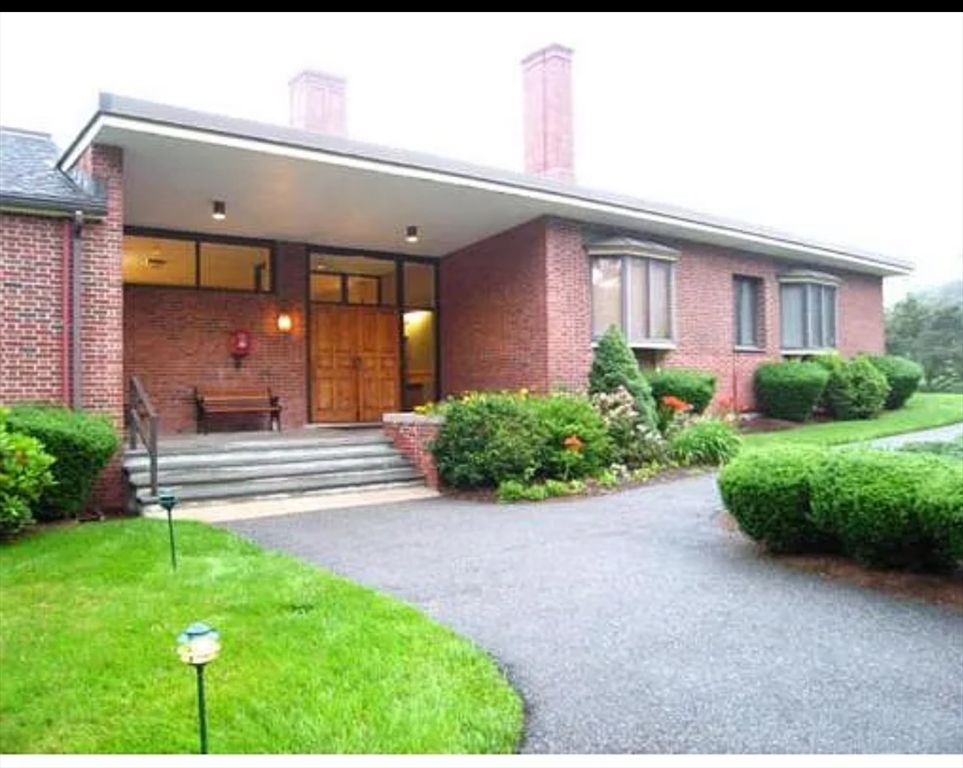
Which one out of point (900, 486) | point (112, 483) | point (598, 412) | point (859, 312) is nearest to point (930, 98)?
point (859, 312)

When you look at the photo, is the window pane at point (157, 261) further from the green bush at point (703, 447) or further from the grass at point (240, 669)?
the green bush at point (703, 447)

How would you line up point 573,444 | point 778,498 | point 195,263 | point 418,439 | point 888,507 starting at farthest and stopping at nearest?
point 195,263
point 418,439
point 573,444
point 778,498
point 888,507

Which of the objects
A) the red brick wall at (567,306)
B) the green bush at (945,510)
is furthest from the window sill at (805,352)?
the green bush at (945,510)

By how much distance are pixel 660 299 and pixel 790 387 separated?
3439mm

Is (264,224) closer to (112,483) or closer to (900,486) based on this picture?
(112,483)

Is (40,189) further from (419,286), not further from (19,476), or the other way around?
(419,286)

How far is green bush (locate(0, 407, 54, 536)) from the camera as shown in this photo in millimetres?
6414

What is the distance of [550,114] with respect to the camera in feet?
52.3

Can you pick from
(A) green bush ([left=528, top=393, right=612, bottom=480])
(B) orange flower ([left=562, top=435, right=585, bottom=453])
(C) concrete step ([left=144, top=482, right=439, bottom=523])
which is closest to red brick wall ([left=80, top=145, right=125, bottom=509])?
(C) concrete step ([left=144, top=482, right=439, bottom=523])

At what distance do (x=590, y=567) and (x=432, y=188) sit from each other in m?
6.66

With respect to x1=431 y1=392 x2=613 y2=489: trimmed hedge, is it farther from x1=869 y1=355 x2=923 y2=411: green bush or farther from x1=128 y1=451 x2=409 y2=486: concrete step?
x1=869 y1=355 x2=923 y2=411: green bush

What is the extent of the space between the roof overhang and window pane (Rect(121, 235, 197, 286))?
0.94 ft

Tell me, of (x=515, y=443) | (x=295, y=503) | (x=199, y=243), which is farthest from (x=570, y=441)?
(x=199, y=243)

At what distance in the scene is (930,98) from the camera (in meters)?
20.8
